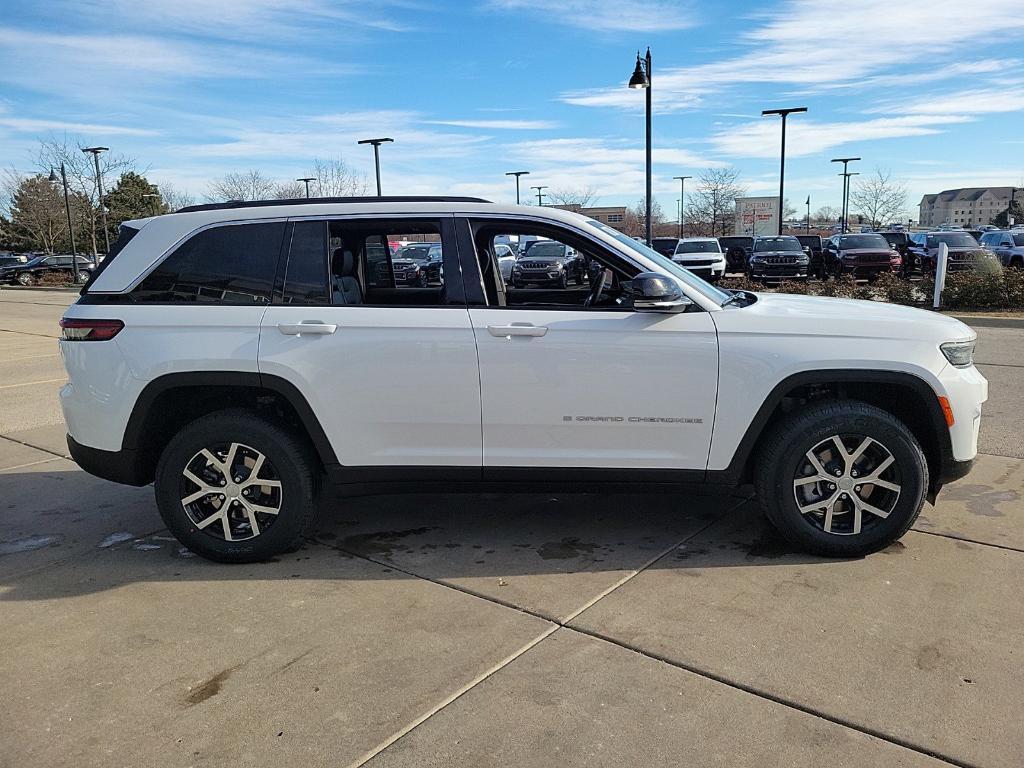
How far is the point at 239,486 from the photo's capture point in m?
4.17

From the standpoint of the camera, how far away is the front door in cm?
396

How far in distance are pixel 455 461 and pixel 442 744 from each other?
64.2 inches

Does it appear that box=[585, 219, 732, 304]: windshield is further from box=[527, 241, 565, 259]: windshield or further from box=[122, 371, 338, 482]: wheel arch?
box=[527, 241, 565, 259]: windshield

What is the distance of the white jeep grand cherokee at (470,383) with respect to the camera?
3963mm

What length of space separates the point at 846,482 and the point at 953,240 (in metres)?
26.2

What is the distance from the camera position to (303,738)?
2.75 m

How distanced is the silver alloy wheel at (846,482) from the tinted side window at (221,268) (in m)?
Result: 2.84

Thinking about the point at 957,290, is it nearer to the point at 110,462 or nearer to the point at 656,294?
the point at 656,294

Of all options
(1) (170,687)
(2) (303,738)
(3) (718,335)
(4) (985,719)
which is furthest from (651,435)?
(1) (170,687)

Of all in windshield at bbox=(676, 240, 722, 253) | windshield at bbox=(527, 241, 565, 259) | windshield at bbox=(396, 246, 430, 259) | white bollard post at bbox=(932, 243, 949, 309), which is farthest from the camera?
windshield at bbox=(676, 240, 722, 253)

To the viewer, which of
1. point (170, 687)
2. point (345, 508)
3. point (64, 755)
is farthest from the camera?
point (345, 508)

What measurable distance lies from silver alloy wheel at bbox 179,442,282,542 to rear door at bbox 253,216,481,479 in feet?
1.37

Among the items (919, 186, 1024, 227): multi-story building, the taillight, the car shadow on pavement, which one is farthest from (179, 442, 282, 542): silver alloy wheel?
(919, 186, 1024, 227): multi-story building

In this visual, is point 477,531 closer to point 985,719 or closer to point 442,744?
point 442,744
